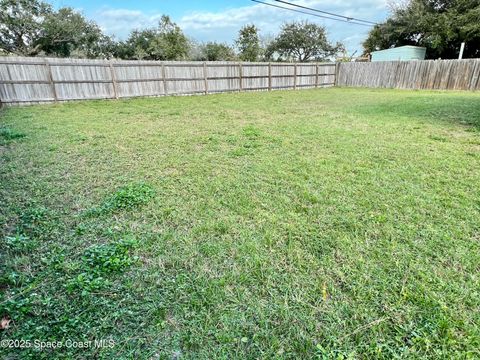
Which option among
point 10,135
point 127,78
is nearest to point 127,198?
point 10,135

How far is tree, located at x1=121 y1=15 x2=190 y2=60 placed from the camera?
83.9ft

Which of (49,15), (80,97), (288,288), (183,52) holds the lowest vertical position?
(288,288)

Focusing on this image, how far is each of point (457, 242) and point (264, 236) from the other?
1.36m

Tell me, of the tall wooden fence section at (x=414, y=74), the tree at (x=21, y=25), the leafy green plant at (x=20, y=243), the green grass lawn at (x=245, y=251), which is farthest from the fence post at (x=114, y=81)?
the tree at (x=21, y=25)

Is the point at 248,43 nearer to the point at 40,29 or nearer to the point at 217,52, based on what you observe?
the point at 217,52

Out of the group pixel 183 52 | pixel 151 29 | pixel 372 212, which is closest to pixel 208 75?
pixel 372 212

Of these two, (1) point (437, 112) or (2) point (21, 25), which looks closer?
(1) point (437, 112)

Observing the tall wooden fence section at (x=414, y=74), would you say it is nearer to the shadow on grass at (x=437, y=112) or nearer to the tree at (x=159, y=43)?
the shadow on grass at (x=437, y=112)

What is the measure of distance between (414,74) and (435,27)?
8027 millimetres

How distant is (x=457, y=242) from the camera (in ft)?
6.41

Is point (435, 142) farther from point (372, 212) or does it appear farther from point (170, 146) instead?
point (170, 146)

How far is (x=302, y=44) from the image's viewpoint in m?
32.2

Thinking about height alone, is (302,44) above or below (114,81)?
above

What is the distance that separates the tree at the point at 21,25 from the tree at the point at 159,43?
816 centimetres
